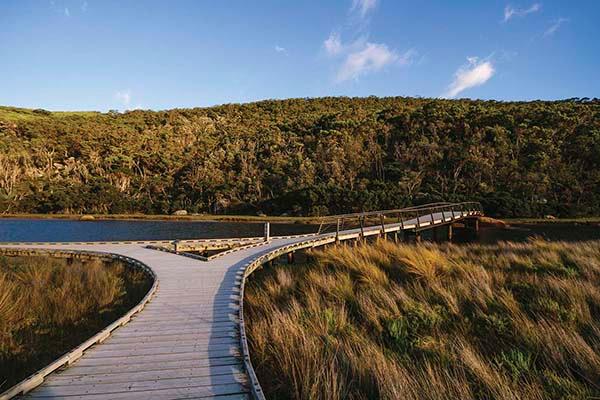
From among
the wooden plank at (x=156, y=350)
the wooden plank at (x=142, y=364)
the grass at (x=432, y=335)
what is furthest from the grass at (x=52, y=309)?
the grass at (x=432, y=335)

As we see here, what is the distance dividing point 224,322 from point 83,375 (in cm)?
200

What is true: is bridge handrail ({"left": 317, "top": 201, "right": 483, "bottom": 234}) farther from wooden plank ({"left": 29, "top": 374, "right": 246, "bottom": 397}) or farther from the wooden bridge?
wooden plank ({"left": 29, "top": 374, "right": 246, "bottom": 397})

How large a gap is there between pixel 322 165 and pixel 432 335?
44134mm

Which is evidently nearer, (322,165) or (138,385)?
(138,385)

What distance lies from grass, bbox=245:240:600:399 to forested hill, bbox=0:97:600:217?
28521mm

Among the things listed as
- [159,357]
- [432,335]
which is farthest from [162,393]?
[432,335]

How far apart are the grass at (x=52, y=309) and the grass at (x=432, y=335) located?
9.24ft

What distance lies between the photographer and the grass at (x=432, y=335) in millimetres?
3473

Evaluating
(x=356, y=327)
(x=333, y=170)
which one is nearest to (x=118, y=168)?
(x=333, y=170)

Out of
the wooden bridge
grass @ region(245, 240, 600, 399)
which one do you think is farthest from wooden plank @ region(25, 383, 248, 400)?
grass @ region(245, 240, 600, 399)

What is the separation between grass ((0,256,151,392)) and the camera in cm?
494

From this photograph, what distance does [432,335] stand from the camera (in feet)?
16.6

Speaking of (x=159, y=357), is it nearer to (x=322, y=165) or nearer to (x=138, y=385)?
(x=138, y=385)

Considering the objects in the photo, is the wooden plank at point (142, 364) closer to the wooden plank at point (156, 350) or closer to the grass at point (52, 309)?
the wooden plank at point (156, 350)
